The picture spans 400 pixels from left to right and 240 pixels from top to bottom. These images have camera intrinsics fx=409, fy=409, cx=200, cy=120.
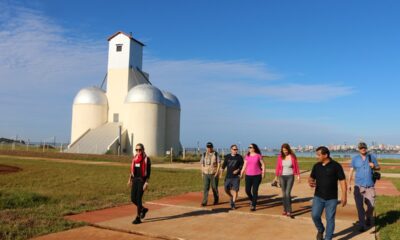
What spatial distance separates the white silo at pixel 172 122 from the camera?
44.5 metres

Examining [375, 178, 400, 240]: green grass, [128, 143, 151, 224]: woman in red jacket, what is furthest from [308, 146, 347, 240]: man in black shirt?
[128, 143, 151, 224]: woman in red jacket

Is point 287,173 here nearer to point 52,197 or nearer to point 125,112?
point 52,197

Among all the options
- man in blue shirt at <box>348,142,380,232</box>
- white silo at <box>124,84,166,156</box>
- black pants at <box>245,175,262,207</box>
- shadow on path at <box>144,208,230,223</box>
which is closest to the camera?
man in blue shirt at <box>348,142,380,232</box>

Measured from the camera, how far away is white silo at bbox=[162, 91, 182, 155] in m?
44.5

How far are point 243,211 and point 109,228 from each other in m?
3.46

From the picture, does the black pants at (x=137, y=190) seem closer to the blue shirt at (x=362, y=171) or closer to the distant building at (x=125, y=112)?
the blue shirt at (x=362, y=171)

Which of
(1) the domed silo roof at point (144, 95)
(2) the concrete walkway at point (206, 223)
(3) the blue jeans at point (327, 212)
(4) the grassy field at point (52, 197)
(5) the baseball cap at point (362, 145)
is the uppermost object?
(1) the domed silo roof at point (144, 95)

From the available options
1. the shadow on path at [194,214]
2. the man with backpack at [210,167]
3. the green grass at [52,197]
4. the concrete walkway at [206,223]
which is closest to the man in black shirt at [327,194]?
the concrete walkway at [206,223]

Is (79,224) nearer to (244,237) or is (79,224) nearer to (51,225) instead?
(51,225)

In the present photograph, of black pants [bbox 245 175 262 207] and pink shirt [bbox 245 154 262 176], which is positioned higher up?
pink shirt [bbox 245 154 262 176]

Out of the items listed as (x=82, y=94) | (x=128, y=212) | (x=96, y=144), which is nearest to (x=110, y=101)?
(x=82, y=94)

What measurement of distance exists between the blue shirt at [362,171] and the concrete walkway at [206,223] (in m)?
0.92

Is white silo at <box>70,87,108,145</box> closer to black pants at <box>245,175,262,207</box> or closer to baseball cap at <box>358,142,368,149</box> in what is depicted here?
black pants at <box>245,175,262,207</box>

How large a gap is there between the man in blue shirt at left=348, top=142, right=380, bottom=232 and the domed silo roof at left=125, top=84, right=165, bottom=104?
3189 centimetres
